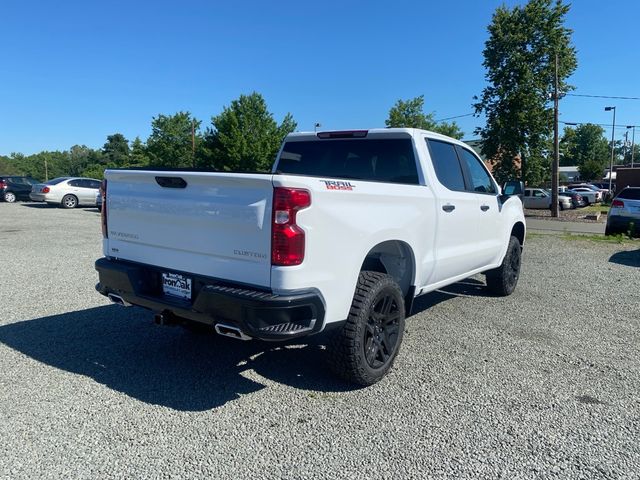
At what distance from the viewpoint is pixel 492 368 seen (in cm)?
414

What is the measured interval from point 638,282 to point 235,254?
7.46m

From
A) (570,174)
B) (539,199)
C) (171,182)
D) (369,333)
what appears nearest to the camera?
(171,182)

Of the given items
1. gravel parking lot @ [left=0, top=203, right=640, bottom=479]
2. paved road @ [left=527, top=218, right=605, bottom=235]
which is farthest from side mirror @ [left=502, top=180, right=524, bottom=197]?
paved road @ [left=527, top=218, right=605, bottom=235]

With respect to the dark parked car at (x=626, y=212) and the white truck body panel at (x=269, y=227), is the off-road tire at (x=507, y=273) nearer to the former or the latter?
the white truck body panel at (x=269, y=227)

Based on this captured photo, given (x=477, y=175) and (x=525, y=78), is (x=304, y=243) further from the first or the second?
(x=525, y=78)

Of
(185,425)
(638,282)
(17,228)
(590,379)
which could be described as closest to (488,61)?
(638,282)

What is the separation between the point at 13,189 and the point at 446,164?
97.3 ft

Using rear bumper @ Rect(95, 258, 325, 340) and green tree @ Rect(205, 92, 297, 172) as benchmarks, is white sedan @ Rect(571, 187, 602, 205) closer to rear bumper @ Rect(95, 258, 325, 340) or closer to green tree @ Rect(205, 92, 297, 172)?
green tree @ Rect(205, 92, 297, 172)

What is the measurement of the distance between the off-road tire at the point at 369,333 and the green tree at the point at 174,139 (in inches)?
1798

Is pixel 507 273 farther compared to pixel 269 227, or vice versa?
pixel 507 273

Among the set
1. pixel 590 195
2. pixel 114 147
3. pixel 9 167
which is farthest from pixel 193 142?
pixel 9 167

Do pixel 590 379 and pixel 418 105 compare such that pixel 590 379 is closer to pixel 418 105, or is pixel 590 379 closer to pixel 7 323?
pixel 7 323

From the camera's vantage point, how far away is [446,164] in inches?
199

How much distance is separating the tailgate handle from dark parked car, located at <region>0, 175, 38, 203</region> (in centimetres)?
2858
